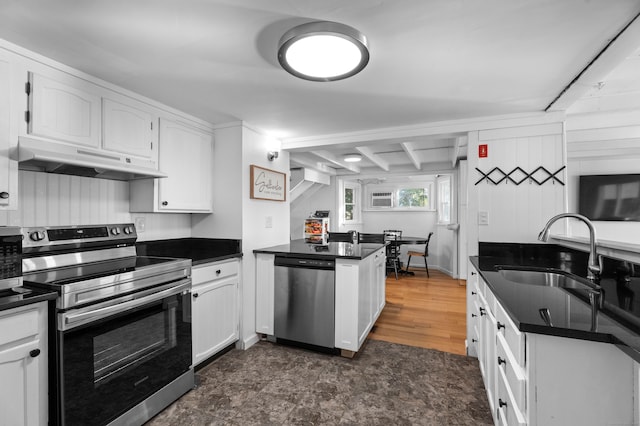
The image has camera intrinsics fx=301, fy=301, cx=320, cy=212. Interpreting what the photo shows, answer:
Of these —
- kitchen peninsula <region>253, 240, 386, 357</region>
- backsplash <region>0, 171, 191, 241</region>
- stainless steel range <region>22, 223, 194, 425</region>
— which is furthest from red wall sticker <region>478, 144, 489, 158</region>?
backsplash <region>0, 171, 191, 241</region>

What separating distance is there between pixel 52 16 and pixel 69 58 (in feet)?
1.46

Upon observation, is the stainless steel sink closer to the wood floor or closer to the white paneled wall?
the white paneled wall

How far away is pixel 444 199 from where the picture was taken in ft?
21.5

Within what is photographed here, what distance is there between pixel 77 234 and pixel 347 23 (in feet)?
6.79

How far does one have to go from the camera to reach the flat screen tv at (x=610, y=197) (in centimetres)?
396

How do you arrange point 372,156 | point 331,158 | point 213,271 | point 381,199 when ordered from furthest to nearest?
point 381,199, point 331,158, point 372,156, point 213,271

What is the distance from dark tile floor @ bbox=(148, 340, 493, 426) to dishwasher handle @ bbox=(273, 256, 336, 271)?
780mm

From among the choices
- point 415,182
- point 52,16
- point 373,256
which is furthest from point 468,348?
point 415,182

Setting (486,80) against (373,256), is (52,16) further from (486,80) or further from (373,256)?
(373,256)

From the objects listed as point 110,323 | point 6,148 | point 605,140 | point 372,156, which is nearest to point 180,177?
point 6,148

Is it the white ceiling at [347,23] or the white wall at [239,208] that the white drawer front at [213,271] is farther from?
the white ceiling at [347,23]

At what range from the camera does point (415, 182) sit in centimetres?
712

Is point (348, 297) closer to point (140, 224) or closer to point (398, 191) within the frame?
point (140, 224)

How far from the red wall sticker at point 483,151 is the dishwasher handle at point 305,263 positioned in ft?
5.30
